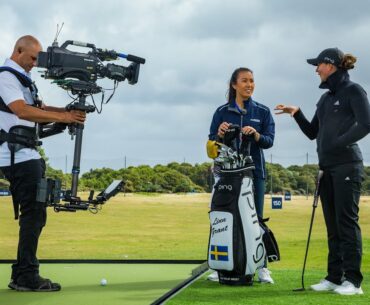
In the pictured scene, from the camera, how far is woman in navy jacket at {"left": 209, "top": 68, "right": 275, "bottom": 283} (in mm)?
6117

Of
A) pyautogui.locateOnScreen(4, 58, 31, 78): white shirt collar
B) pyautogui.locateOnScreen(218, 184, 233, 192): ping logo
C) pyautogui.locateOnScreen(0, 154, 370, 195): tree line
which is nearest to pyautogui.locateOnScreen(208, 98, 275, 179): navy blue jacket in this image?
pyautogui.locateOnScreen(218, 184, 233, 192): ping logo

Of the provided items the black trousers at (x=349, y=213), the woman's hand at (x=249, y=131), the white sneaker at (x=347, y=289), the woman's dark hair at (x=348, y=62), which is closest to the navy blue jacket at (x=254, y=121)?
the woman's hand at (x=249, y=131)

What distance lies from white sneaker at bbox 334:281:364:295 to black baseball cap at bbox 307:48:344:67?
6.40ft

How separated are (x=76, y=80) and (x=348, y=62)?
2.43 m

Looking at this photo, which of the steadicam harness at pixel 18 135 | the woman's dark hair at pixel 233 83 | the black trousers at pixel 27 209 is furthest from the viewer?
the woman's dark hair at pixel 233 83

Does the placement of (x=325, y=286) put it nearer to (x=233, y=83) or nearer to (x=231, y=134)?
(x=231, y=134)

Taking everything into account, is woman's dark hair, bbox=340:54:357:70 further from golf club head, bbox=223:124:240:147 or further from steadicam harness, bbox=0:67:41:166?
steadicam harness, bbox=0:67:41:166

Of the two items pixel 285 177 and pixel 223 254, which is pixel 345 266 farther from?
pixel 285 177

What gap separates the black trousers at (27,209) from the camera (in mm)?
5238

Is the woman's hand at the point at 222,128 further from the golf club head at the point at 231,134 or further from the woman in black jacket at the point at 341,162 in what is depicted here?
the woman in black jacket at the point at 341,162

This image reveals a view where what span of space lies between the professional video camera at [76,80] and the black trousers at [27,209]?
11 cm

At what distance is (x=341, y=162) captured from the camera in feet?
18.2

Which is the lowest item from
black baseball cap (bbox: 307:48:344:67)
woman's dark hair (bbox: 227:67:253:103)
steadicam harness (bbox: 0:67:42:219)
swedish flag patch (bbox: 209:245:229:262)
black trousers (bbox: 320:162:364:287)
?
swedish flag patch (bbox: 209:245:229:262)

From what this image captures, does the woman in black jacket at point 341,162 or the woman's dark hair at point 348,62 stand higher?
the woman's dark hair at point 348,62
